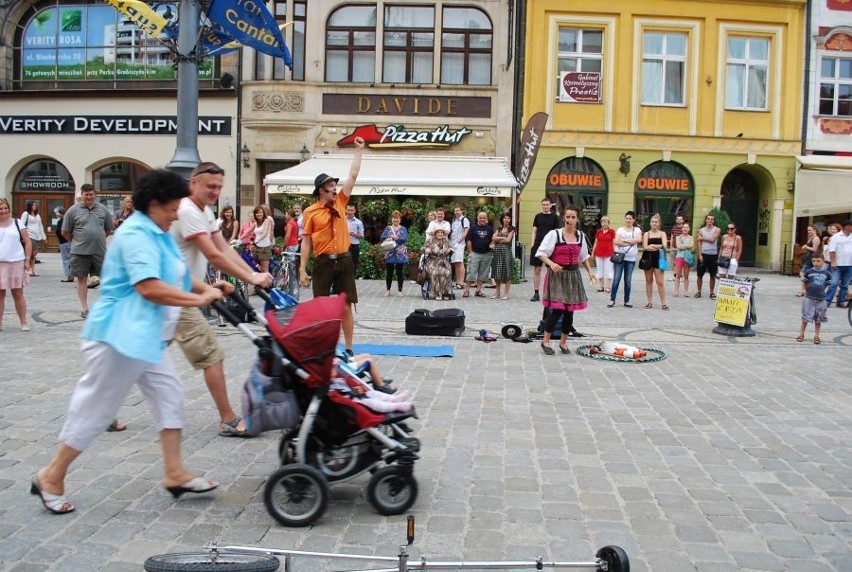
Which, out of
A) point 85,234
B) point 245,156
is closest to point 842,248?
point 85,234

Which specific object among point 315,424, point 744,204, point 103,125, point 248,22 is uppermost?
point 103,125

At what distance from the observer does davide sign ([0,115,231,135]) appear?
84.5ft

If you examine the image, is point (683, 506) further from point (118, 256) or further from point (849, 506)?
point (118, 256)

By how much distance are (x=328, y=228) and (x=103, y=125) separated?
21368 millimetres

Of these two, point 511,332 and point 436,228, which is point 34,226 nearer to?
point 436,228

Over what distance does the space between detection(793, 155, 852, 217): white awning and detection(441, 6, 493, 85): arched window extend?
1027 cm

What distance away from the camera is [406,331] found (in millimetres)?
10734

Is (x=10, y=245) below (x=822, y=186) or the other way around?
below

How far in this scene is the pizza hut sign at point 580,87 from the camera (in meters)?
25.5

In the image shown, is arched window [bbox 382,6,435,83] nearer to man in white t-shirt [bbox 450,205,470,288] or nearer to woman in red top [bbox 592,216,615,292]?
man in white t-shirt [bbox 450,205,470,288]

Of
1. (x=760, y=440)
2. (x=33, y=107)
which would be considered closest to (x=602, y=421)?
(x=760, y=440)

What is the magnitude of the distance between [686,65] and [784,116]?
3.51 meters

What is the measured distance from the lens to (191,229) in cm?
498

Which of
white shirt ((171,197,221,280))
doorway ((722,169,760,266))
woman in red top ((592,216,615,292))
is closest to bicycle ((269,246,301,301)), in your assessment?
woman in red top ((592,216,615,292))
